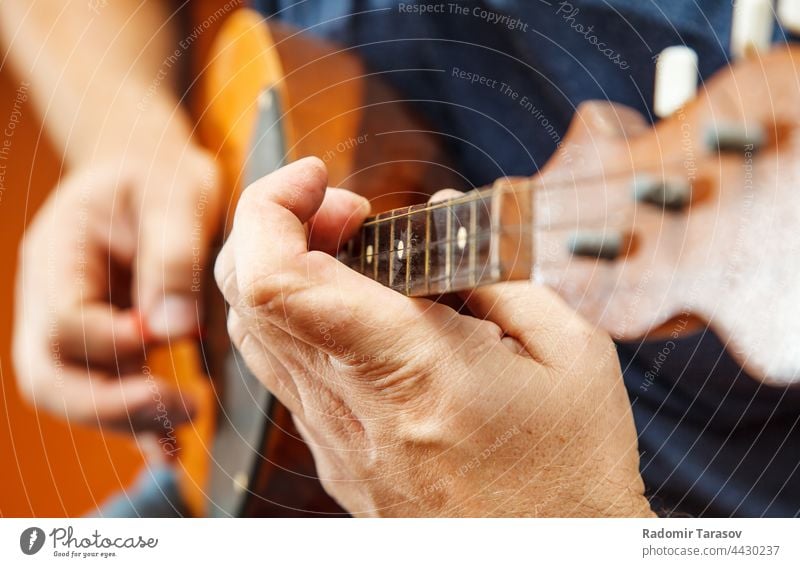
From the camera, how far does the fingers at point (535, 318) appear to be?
16.9 inches

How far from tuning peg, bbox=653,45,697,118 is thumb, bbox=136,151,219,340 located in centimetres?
25

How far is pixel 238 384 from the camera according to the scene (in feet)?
1.64

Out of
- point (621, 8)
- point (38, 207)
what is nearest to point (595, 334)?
point (621, 8)

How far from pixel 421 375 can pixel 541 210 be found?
0.32 ft

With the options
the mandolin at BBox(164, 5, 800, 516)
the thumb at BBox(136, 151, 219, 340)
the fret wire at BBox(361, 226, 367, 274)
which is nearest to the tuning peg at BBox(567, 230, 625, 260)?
the mandolin at BBox(164, 5, 800, 516)

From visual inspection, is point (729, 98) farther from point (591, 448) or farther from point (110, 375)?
point (110, 375)

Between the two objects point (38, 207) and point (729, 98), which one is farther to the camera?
point (38, 207)

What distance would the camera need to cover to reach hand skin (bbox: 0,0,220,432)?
0.50 meters

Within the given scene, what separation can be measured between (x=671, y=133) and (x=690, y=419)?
0.56 ft

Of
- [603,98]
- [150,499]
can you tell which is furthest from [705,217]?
[150,499]

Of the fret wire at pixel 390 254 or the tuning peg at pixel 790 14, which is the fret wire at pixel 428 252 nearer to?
the fret wire at pixel 390 254

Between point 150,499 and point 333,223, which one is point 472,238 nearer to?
point 333,223

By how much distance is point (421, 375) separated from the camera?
0.42 metres
